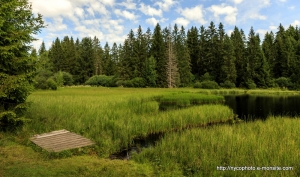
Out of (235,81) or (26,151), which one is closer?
(26,151)

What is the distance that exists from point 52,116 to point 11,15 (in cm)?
542

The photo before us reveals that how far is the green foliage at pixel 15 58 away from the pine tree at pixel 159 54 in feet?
146

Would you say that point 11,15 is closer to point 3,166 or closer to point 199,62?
point 3,166

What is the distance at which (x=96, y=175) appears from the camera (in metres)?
5.65

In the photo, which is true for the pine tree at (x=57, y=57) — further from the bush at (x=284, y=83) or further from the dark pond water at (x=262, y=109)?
the bush at (x=284, y=83)

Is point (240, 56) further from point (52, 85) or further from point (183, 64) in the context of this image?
point (52, 85)

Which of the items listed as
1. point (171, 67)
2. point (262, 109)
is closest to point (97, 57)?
point (171, 67)

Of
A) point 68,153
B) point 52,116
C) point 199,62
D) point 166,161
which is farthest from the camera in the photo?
point 199,62

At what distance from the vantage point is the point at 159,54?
5572cm

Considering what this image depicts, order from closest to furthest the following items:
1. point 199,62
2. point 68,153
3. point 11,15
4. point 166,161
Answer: point 166,161 < point 68,153 < point 11,15 < point 199,62

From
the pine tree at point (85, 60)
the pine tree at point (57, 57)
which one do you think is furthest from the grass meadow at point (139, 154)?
the pine tree at point (57, 57)

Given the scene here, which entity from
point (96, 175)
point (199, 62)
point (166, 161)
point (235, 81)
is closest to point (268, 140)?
point (166, 161)

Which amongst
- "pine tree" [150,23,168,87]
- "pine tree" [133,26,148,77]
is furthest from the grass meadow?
"pine tree" [133,26,148,77]

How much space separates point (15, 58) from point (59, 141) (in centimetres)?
383
